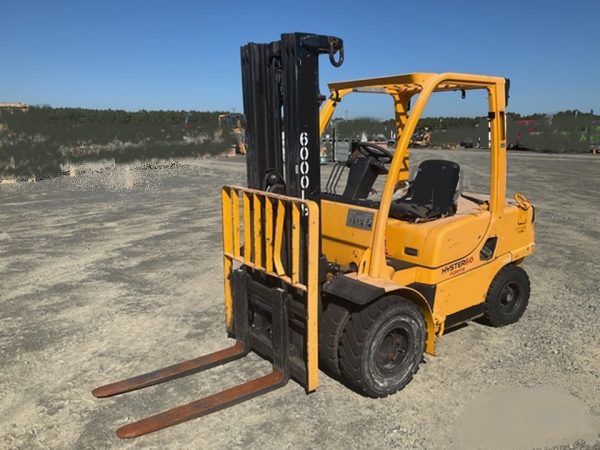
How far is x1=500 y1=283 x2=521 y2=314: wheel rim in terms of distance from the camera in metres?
5.33

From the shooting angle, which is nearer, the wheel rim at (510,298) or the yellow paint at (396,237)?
the yellow paint at (396,237)

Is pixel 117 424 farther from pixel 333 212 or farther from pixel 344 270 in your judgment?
pixel 333 212

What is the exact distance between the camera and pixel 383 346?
4.11m

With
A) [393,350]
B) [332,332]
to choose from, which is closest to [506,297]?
[393,350]

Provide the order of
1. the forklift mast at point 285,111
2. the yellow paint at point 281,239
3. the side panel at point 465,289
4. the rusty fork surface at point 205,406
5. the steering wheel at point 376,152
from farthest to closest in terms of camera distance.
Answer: the steering wheel at point 376,152 < the side panel at point 465,289 < the forklift mast at point 285,111 < the yellow paint at point 281,239 < the rusty fork surface at point 205,406

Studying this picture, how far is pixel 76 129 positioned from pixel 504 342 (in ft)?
144

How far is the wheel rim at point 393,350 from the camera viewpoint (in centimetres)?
410

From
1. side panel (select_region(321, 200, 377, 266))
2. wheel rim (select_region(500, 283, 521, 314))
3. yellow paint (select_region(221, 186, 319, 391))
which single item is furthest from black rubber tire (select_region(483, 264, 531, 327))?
yellow paint (select_region(221, 186, 319, 391))

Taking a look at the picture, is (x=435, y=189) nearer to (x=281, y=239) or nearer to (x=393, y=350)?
(x=393, y=350)

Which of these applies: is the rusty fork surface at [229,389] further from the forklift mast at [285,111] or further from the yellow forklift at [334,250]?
the forklift mast at [285,111]

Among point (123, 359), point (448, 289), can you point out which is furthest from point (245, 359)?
→ point (448, 289)

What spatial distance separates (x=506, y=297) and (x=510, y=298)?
0.07 metres

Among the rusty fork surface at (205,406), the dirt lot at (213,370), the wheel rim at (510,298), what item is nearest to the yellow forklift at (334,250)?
the rusty fork surface at (205,406)

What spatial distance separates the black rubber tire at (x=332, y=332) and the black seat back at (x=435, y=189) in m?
1.37
